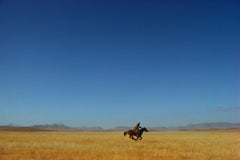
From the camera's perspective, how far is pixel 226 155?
20.4m

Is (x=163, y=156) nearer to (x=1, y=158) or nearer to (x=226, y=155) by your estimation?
(x=226, y=155)

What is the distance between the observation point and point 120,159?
17.6 m

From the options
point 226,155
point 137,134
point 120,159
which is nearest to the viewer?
point 120,159

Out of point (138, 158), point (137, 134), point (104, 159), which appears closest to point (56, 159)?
point (104, 159)

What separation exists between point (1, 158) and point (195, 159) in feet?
30.0

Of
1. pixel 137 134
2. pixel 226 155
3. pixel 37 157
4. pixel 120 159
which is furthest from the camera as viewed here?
pixel 137 134

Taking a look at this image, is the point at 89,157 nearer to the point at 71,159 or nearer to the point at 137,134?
the point at 71,159

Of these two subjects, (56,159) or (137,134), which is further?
(137,134)

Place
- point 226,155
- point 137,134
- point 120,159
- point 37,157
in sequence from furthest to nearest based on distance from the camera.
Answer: point 137,134, point 226,155, point 37,157, point 120,159

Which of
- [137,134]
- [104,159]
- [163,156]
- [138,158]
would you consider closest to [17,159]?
[104,159]

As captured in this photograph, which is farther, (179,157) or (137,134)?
(137,134)

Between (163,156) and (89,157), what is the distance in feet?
12.4

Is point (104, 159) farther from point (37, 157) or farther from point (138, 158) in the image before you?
point (37, 157)

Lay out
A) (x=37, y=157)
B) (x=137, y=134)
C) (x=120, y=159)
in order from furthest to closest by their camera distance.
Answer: (x=137, y=134) → (x=37, y=157) → (x=120, y=159)
